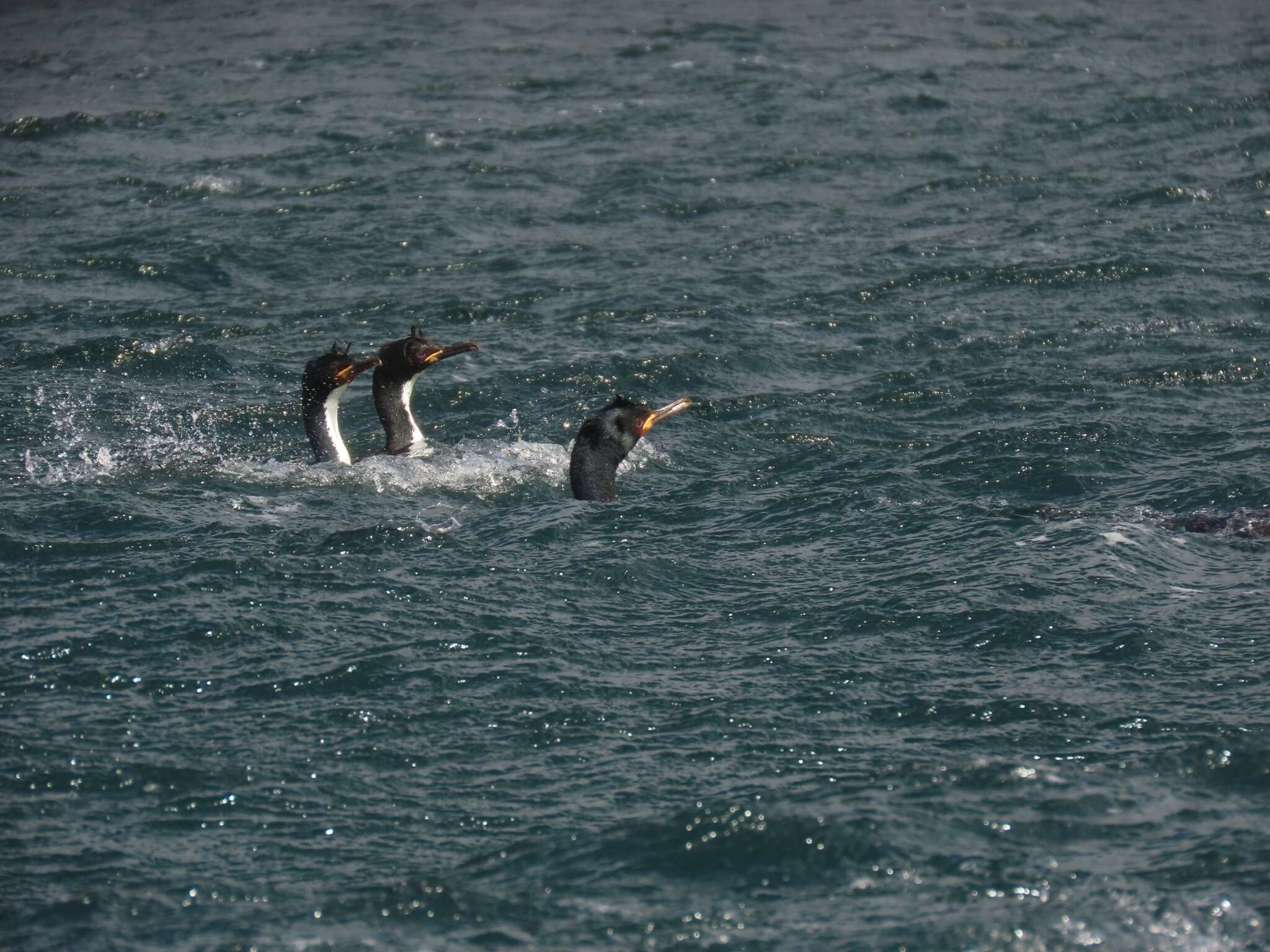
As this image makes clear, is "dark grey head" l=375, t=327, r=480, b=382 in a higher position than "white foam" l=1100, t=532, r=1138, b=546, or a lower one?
higher

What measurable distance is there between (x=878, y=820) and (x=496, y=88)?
1730cm

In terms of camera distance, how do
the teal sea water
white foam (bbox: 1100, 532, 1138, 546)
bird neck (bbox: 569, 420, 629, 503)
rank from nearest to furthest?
the teal sea water
white foam (bbox: 1100, 532, 1138, 546)
bird neck (bbox: 569, 420, 629, 503)

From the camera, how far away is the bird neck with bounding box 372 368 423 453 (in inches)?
447

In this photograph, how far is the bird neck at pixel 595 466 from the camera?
10.1 m

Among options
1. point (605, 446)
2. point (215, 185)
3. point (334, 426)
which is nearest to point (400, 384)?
point (334, 426)

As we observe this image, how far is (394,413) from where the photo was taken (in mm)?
11359

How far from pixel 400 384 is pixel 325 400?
587mm

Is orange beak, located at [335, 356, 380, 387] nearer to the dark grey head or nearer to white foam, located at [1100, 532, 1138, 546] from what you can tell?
the dark grey head

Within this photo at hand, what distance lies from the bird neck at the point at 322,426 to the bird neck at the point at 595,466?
1.86 metres

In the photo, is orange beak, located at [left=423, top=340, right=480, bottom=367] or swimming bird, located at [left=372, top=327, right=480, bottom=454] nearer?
orange beak, located at [left=423, top=340, right=480, bottom=367]

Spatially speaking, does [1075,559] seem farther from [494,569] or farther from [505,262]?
[505,262]

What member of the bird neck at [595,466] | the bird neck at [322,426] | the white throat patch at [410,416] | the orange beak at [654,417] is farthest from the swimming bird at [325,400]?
the orange beak at [654,417]

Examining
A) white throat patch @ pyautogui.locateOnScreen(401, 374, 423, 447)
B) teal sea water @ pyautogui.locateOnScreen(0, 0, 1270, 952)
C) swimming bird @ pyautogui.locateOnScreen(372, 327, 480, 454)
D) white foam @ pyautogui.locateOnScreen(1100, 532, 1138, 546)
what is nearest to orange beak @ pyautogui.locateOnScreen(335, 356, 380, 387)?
swimming bird @ pyautogui.locateOnScreen(372, 327, 480, 454)

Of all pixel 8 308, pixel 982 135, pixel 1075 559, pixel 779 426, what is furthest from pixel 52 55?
pixel 1075 559
